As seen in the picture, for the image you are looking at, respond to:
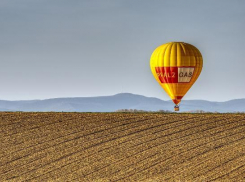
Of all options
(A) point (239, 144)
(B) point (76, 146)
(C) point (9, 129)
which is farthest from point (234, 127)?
(C) point (9, 129)

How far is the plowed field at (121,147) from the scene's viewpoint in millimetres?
36781

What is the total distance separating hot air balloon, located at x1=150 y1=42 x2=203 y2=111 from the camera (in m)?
52.4

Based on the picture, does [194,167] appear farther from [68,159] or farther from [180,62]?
[180,62]

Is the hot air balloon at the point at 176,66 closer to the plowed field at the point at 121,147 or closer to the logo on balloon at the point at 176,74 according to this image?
the logo on balloon at the point at 176,74

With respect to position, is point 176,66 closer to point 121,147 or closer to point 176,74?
point 176,74

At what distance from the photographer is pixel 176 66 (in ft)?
172

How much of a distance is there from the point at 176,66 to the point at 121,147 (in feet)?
42.5

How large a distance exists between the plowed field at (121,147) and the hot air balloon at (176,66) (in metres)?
3.91

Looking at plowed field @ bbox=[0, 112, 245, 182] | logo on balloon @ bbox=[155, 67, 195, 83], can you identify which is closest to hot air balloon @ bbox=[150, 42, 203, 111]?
logo on balloon @ bbox=[155, 67, 195, 83]

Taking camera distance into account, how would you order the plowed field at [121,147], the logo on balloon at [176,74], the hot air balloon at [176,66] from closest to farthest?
the plowed field at [121,147]
the hot air balloon at [176,66]
the logo on balloon at [176,74]

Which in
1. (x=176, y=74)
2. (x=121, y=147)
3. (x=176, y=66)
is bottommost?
(x=121, y=147)

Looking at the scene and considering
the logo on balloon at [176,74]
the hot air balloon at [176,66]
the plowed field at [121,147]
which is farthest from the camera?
the logo on balloon at [176,74]

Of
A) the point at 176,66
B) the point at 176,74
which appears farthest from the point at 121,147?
the point at 176,66

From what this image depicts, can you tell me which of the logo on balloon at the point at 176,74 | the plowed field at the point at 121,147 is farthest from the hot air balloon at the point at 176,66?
the plowed field at the point at 121,147
